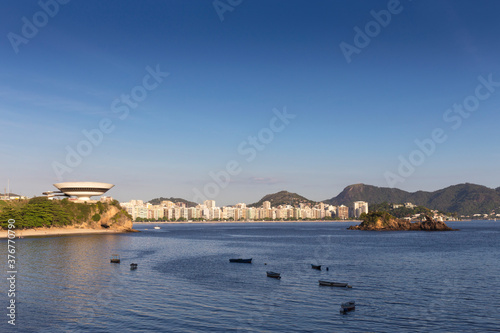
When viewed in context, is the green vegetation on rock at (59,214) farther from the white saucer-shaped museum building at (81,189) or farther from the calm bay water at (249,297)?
the calm bay water at (249,297)

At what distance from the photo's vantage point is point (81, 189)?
196m

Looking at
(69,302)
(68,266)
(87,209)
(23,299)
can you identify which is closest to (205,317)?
(69,302)

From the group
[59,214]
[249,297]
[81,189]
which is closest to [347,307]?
[249,297]

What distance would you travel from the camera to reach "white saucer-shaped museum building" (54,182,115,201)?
195125 mm

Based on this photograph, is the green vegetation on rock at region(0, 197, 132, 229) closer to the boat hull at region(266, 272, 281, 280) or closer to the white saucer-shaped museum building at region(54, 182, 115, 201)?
the white saucer-shaped museum building at region(54, 182, 115, 201)

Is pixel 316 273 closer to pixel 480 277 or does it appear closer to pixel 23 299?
pixel 480 277

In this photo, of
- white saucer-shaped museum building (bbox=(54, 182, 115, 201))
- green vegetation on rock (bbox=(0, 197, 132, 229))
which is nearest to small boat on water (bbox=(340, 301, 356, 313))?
green vegetation on rock (bbox=(0, 197, 132, 229))

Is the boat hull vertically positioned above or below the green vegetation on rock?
below

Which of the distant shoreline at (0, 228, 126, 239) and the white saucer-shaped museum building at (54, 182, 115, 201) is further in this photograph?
the white saucer-shaped museum building at (54, 182, 115, 201)

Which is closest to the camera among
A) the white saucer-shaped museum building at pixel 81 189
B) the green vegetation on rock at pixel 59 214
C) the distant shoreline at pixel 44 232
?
the distant shoreline at pixel 44 232

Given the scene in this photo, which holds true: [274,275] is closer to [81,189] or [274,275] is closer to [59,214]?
[59,214]

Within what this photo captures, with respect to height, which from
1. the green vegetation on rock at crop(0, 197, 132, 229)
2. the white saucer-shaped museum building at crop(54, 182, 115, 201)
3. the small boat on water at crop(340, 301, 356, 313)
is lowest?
the small boat on water at crop(340, 301, 356, 313)

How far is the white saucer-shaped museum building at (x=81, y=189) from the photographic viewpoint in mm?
195125

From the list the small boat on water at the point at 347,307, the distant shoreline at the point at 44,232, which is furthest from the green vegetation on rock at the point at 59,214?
the small boat on water at the point at 347,307
